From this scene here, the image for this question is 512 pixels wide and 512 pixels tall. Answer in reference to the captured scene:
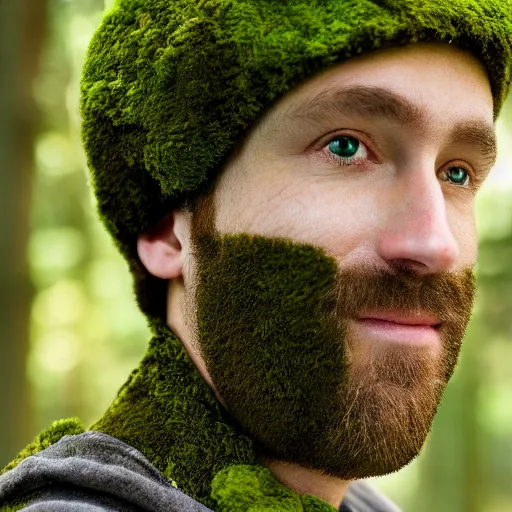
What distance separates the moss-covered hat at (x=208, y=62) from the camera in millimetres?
2043

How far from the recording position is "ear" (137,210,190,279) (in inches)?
90.9

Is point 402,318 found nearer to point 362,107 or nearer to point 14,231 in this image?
point 362,107

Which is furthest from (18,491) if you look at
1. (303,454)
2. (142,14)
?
(142,14)

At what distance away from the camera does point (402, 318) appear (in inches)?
80.2

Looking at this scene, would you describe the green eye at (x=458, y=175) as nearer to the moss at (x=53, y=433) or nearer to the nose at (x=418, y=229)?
the nose at (x=418, y=229)

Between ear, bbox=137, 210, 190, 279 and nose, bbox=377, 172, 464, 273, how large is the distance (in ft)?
2.07

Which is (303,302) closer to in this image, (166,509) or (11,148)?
(166,509)

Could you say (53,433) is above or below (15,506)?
above

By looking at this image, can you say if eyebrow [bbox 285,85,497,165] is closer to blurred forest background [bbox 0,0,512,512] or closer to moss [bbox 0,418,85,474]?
moss [bbox 0,418,85,474]

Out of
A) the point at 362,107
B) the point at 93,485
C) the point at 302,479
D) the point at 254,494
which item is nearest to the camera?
the point at 93,485

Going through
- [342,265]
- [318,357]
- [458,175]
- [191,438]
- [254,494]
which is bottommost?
[254,494]

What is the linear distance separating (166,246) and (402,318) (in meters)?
0.79

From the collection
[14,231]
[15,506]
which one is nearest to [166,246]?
[15,506]

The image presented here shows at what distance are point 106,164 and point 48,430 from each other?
2.78 ft
